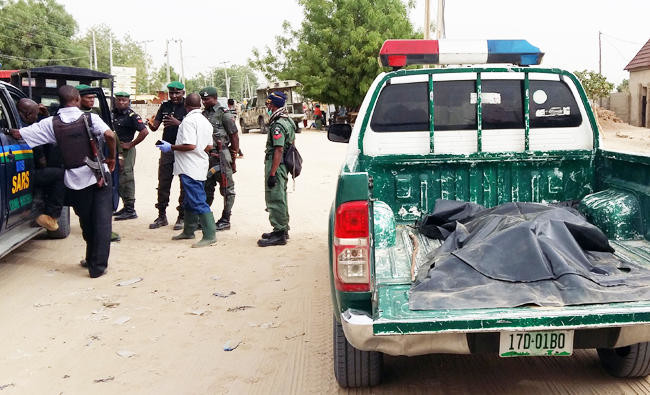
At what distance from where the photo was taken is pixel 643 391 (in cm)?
351

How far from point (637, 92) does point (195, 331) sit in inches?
1331

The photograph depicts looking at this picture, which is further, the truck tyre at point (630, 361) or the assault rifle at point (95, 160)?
the assault rifle at point (95, 160)

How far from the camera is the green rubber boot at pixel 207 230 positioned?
7.45 metres

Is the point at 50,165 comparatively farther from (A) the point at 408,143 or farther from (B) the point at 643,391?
(B) the point at 643,391

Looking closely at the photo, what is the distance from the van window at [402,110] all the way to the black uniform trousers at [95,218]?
3.01m

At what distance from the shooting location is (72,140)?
599cm

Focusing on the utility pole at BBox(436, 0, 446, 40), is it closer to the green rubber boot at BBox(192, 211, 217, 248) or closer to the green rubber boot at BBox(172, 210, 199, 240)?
the green rubber boot at BBox(172, 210, 199, 240)

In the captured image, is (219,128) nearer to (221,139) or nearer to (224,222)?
(221,139)

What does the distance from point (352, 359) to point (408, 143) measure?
1760 mm

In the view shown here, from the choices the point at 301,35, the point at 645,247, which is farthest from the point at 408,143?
the point at 301,35

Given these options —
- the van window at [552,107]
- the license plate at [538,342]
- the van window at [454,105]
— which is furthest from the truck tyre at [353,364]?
the van window at [552,107]

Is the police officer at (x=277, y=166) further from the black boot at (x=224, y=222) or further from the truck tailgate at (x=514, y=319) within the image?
the truck tailgate at (x=514, y=319)

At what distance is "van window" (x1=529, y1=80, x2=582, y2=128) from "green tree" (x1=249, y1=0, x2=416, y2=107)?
30.0 metres

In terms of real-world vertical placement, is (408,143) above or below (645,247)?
above
